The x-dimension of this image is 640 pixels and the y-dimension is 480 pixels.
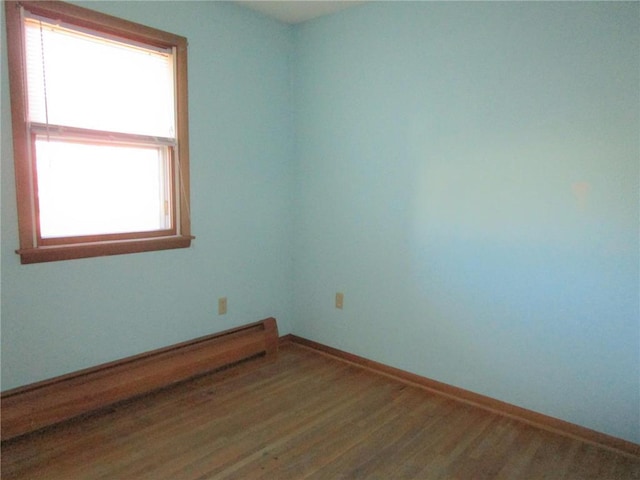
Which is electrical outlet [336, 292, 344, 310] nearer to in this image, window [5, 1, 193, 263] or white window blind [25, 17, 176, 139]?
window [5, 1, 193, 263]

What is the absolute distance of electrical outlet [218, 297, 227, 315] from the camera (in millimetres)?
3119

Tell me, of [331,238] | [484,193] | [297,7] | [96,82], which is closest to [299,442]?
[331,238]

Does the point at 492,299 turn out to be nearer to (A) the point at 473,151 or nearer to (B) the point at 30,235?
(A) the point at 473,151

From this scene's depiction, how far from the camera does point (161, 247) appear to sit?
272 cm

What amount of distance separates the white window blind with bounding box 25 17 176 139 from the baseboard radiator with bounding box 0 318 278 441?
4.52ft

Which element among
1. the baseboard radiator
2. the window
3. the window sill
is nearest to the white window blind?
the window

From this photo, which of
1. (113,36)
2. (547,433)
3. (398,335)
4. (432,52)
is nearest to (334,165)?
(432,52)

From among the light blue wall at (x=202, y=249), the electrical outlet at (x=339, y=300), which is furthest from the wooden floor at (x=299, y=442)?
the electrical outlet at (x=339, y=300)

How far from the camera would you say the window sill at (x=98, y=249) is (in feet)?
7.24

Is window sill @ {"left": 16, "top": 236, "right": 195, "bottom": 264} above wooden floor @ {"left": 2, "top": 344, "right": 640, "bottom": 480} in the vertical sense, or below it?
above

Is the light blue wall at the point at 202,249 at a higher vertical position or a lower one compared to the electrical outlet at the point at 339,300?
higher

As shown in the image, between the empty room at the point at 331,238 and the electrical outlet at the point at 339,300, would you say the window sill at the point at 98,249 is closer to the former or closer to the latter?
the empty room at the point at 331,238

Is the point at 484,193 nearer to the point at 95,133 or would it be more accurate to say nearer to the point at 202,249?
the point at 202,249

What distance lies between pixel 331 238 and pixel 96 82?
71.4 inches
